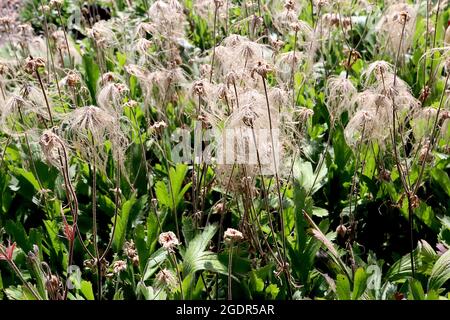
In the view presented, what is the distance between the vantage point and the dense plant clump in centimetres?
231

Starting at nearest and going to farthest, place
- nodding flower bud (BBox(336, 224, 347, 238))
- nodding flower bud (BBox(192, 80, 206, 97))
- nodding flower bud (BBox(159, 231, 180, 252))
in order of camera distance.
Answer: nodding flower bud (BBox(159, 231, 180, 252)), nodding flower bud (BBox(192, 80, 206, 97)), nodding flower bud (BBox(336, 224, 347, 238))

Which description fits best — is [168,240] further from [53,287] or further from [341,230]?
[341,230]

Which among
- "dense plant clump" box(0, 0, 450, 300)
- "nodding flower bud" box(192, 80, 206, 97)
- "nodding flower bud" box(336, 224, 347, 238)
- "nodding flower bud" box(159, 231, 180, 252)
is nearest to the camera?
"nodding flower bud" box(159, 231, 180, 252)

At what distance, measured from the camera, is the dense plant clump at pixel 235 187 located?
2.31 m

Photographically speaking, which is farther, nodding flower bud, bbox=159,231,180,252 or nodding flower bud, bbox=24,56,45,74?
nodding flower bud, bbox=24,56,45,74

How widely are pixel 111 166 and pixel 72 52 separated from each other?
3.35ft

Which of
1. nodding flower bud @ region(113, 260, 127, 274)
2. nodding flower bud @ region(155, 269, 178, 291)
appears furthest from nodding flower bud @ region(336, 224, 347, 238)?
nodding flower bud @ region(113, 260, 127, 274)

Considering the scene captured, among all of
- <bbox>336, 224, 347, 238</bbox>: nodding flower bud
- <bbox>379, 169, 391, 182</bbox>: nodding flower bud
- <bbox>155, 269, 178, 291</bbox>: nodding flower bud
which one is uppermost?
<bbox>155, 269, 178, 291</bbox>: nodding flower bud

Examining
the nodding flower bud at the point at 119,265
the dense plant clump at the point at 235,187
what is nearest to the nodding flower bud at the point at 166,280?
the dense plant clump at the point at 235,187

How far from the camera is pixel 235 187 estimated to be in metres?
2.42

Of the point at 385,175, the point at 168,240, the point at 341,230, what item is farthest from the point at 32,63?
the point at 385,175

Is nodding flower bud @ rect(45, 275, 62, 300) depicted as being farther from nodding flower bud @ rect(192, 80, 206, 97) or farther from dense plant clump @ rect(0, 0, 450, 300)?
nodding flower bud @ rect(192, 80, 206, 97)

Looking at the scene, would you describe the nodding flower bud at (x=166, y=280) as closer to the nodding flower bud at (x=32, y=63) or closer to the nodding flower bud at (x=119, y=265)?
the nodding flower bud at (x=119, y=265)

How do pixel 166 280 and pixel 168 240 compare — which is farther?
pixel 166 280
